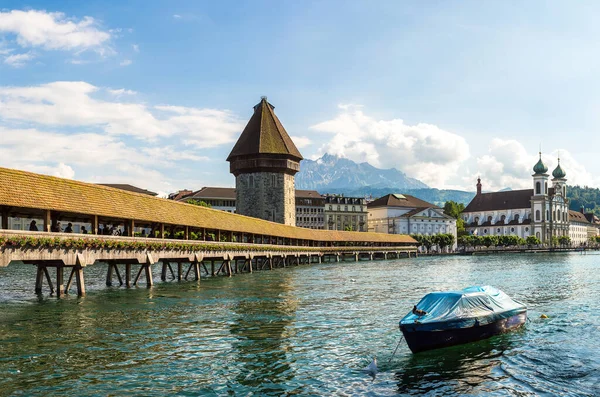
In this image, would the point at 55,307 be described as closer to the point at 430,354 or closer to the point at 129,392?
the point at 129,392

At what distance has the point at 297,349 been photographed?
63.5ft

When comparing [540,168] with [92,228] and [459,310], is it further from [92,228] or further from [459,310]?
[459,310]

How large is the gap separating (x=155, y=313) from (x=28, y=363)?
10.0 metres

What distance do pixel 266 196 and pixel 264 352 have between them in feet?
240

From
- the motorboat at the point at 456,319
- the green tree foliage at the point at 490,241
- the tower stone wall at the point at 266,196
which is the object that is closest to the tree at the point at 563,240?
the green tree foliage at the point at 490,241

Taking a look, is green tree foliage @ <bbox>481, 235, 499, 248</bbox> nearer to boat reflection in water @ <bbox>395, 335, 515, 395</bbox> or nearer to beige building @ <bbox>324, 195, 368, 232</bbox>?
beige building @ <bbox>324, 195, 368, 232</bbox>

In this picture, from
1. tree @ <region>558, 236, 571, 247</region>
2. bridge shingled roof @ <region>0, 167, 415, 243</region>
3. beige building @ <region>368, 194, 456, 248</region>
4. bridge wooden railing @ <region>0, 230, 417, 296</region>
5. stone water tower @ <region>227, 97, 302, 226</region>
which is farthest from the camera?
tree @ <region>558, 236, 571, 247</region>

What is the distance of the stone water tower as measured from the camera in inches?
3615

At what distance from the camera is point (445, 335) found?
62.8 feet

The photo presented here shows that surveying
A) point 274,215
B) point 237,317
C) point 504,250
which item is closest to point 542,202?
point 504,250

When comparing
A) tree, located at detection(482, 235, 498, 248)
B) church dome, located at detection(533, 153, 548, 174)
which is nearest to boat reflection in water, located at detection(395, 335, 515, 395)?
tree, located at detection(482, 235, 498, 248)

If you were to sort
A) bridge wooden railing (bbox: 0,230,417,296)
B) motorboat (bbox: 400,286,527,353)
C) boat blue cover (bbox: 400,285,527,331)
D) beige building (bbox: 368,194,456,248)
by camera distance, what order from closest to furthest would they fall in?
motorboat (bbox: 400,286,527,353), boat blue cover (bbox: 400,285,527,331), bridge wooden railing (bbox: 0,230,417,296), beige building (bbox: 368,194,456,248)

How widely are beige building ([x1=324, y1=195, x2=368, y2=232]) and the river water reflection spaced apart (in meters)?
→ 136

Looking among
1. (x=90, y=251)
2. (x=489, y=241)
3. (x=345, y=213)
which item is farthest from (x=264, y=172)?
(x=489, y=241)
